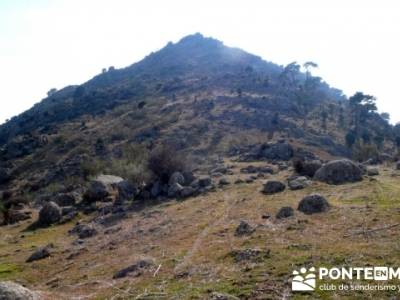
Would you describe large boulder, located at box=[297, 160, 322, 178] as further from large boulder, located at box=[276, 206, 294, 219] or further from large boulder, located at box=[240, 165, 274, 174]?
large boulder, located at box=[276, 206, 294, 219]

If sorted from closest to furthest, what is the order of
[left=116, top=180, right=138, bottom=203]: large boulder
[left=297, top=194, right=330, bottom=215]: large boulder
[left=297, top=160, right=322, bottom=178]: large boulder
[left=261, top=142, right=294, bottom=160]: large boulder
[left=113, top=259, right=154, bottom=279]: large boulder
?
[left=113, top=259, right=154, bottom=279]: large boulder
[left=297, top=194, right=330, bottom=215]: large boulder
[left=297, top=160, right=322, bottom=178]: large boulder
[left=116, top=180, right=138, bottom=203]: large boulder
[left=261, top=142, right=294, bottom=160]: large boulder

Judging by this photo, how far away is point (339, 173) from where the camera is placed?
5181cm

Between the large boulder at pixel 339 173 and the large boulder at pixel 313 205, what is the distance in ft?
48.8

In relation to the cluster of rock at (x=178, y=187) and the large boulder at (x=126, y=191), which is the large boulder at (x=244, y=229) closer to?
the cluster of rock at (x=178, y=187)

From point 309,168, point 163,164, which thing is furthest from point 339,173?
point 163,164

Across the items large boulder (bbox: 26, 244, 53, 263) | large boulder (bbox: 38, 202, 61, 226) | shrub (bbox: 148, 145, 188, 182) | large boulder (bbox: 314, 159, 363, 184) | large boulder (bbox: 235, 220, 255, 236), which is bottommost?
large boulder (bbox: 26, 244, 53, 263)

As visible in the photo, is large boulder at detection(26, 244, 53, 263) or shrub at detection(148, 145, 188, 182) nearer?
large boulder at detection(26, 244, 53, 263)

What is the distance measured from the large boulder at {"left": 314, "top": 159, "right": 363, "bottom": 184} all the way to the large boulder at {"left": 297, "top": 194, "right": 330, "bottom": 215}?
48.8 ft

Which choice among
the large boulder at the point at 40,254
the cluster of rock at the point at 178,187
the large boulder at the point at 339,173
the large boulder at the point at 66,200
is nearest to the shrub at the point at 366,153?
the large boulder at the point at 339,173

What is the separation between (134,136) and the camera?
129 m

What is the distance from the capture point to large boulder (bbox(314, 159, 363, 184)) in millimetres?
51197

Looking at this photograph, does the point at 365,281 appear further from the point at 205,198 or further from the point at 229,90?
the point at 229,90

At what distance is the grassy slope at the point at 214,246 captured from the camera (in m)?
23.3

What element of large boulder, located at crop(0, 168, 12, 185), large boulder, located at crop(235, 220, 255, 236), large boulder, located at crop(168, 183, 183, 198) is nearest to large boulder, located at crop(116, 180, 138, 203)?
large boulder, located at crop(168, 183, 183, 198)
